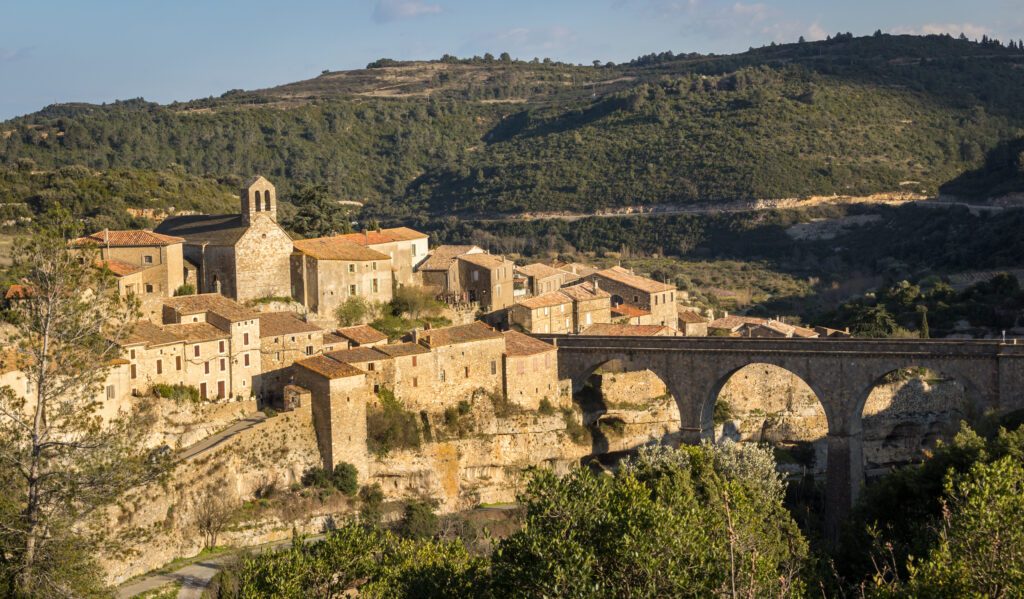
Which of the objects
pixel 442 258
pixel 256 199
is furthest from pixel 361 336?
pixel 442 258

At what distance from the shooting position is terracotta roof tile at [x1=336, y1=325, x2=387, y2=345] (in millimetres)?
40062

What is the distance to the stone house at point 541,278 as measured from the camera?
2012 inches

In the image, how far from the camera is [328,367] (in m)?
36.7

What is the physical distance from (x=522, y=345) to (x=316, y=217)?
11362mm

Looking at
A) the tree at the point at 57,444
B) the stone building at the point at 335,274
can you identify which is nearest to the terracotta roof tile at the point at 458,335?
the stone building at the point at 335,274

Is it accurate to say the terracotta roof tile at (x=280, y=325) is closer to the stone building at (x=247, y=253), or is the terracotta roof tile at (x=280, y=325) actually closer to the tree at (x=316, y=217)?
the stone building at (x=247, y=253)

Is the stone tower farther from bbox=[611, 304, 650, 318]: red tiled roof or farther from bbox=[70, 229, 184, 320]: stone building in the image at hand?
bbox=[611, 304, 650, 318]: red tiled roof

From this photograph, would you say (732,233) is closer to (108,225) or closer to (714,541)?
(108,225)

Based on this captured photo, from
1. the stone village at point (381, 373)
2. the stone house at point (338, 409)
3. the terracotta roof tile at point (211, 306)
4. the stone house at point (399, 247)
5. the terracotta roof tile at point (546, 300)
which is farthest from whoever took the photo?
the terracotta roof tile at point (546, 300)

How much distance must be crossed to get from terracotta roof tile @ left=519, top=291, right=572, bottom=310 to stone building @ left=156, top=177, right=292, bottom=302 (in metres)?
8.70

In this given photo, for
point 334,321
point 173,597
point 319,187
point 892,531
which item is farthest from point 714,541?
point 319,187

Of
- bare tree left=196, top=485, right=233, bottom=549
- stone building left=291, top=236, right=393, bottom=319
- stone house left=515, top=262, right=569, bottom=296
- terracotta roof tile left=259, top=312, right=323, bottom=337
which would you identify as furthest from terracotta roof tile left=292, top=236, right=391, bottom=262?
bare tree left=196, top=485, right=233, bottom=549

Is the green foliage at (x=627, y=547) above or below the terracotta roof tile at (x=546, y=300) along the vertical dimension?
below

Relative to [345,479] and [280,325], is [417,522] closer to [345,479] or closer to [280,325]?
[345,479]
